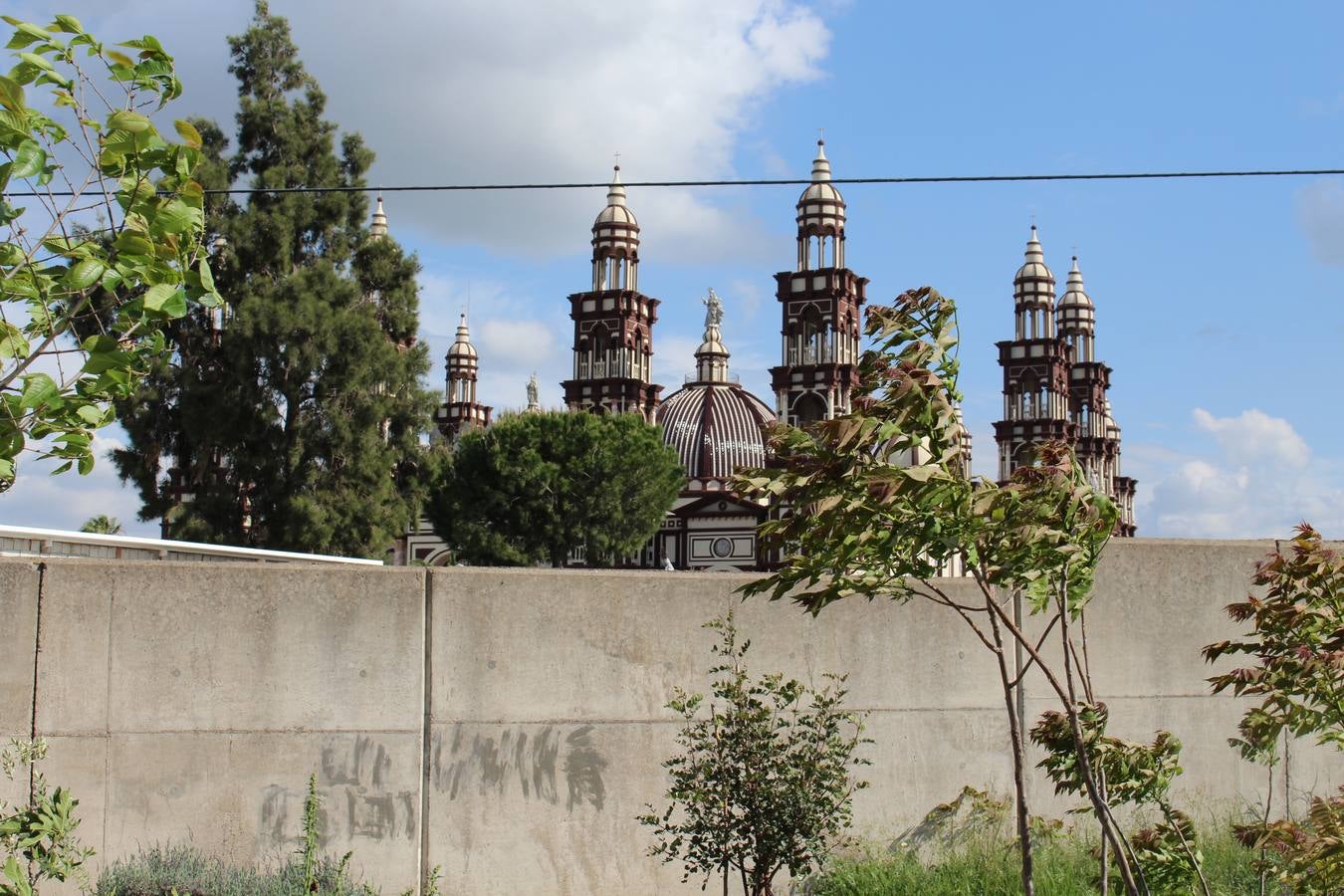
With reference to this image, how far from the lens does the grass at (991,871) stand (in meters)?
6.45

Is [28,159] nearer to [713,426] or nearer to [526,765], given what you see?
[526,765]

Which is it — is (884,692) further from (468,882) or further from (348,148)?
(348,148)

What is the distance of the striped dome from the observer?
84.2 metres

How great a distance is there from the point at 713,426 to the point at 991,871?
80745mm

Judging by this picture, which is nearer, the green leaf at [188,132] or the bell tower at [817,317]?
the green leaf at [188,132]

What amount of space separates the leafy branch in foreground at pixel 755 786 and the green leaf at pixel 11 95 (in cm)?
380

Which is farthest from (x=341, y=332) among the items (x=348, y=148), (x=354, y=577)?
(x=354, y=577)

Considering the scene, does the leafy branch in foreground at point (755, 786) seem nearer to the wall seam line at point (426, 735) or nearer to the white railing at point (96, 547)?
the wall seam line at point (426, 735)

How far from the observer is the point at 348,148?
39906mm

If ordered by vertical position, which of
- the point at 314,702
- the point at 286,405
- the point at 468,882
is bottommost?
the point at 468,882

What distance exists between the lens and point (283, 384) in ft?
121

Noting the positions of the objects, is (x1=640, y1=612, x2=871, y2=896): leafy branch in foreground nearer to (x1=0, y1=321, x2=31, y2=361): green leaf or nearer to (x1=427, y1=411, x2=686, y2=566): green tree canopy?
(x1=0, y1=321, x2=31, y2=361): green leaf

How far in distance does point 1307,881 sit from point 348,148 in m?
37.7

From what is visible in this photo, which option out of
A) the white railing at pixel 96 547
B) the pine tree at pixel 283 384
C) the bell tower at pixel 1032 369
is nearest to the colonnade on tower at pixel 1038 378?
the bell tower at pixel 1032 369
